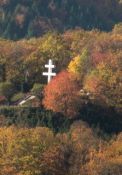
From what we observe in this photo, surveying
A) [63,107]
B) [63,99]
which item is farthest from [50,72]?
[63,99]

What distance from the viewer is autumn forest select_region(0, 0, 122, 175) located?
57344 millimetres

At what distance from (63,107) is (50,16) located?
7104 centimetres

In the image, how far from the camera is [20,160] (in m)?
57.3

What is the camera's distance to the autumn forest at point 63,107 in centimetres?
5734

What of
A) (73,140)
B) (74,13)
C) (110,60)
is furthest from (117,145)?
(74,13)

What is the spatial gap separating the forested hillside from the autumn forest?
149ft

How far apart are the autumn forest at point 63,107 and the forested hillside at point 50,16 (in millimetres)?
45348

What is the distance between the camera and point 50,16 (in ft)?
448

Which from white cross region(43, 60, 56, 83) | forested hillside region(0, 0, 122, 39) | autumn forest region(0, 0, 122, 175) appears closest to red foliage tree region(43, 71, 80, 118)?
autumn forest region(0, 0, 122, 175)

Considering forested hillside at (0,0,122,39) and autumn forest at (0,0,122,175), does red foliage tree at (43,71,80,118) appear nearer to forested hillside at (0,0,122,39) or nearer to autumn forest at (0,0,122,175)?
autumn forest at (0,0,122,175)

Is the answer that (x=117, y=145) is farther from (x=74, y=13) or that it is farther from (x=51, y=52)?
(x=74, y=13)

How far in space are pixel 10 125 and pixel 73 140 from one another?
7.18 meters

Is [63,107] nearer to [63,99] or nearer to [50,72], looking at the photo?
[63,99]

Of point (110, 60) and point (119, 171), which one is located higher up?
A: point (110, 60)
